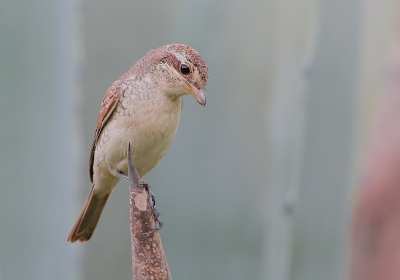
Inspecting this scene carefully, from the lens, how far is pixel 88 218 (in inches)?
115

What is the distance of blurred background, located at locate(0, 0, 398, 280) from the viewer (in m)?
2.74

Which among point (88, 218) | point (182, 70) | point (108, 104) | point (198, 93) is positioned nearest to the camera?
point (198, 93)

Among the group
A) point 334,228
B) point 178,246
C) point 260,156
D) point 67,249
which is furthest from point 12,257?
point 334,228

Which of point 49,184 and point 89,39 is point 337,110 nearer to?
point 89,39

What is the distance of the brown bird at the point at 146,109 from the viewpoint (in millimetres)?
2385

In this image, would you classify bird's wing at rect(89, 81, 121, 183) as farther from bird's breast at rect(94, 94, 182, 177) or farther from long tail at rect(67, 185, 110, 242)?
long tail at rect(67, 185, 110, 242)

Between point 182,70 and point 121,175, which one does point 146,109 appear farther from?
point 121,175

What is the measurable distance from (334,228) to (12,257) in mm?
1927

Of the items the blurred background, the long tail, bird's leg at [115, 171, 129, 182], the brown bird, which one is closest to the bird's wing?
the brown bird

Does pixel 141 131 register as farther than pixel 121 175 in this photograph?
No

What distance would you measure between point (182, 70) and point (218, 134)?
2.19 feet

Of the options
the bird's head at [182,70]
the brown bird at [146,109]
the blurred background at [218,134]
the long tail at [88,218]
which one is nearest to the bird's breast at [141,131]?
the brown bird at [146,109]

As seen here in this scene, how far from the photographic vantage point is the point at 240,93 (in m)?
2.96

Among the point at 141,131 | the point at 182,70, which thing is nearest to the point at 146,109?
the point at 141,131
